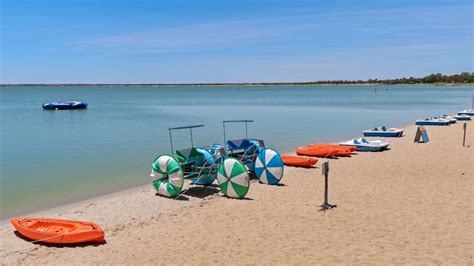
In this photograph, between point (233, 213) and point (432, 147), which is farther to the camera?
point (432, 147)

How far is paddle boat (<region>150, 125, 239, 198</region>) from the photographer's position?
11711 millimetres

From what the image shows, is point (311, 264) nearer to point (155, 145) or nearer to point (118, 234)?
point (118, 234)

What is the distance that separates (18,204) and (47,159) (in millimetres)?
9063

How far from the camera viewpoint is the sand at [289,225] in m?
7.60

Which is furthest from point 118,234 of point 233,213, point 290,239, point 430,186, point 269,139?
point 269,139

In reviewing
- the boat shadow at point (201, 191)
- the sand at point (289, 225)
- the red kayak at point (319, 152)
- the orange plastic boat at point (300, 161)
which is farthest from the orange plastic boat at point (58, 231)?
the red kayak at point (319, 152)

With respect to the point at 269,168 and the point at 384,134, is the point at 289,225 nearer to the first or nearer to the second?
the point at 269,168

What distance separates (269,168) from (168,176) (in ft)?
9.83

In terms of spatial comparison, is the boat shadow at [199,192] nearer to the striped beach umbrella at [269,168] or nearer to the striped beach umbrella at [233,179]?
the striped beach umbrella at [233,179]

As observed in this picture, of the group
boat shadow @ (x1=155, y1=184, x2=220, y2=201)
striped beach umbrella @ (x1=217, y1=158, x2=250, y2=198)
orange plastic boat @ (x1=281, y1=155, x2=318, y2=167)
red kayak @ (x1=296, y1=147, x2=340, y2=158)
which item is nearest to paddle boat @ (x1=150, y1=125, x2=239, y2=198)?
striped beach umbrella @ (x1=217, y1=158, x2=250, y2=198)

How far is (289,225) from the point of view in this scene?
9180mm

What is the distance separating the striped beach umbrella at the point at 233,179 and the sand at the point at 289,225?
0.28m

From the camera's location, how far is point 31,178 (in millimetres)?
16469

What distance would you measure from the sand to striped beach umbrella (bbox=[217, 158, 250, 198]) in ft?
0.93
